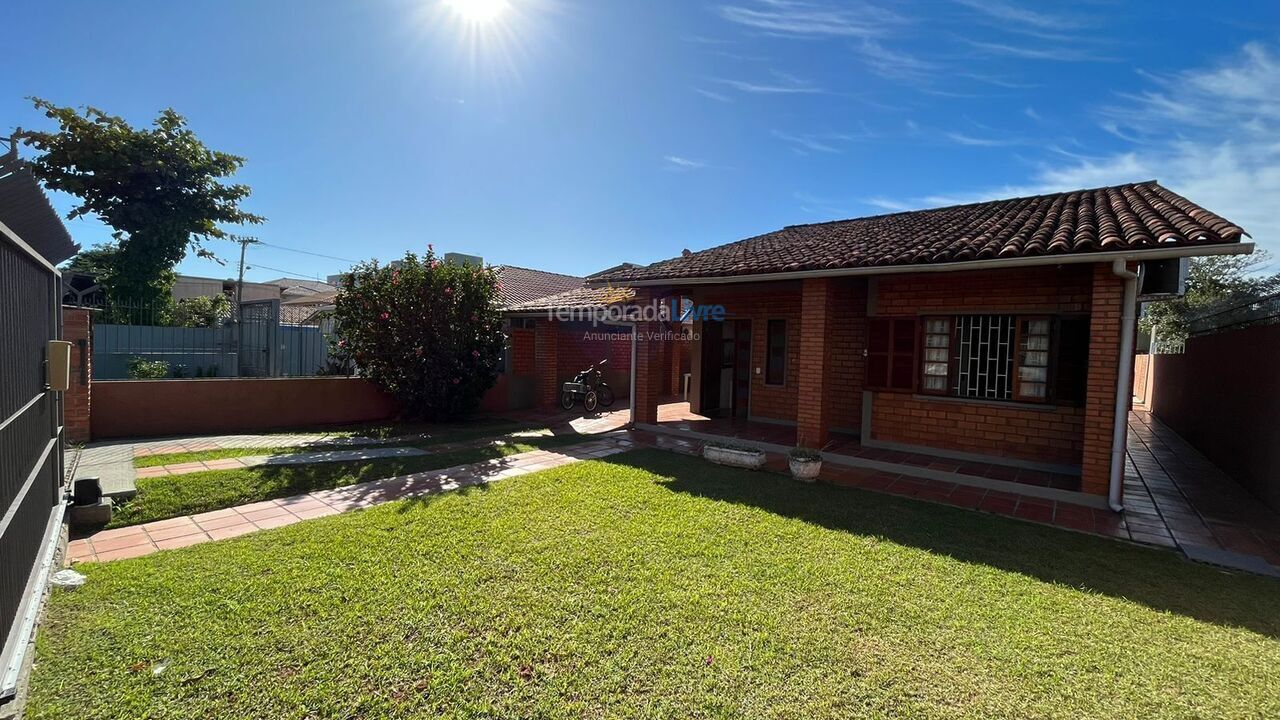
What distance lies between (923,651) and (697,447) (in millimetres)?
6067

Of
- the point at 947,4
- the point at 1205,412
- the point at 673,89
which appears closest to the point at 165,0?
the point at 673,89

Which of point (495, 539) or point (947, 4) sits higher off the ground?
point (947, 4)

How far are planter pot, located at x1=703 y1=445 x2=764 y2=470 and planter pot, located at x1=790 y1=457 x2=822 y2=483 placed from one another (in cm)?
61

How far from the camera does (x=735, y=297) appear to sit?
1123 cm

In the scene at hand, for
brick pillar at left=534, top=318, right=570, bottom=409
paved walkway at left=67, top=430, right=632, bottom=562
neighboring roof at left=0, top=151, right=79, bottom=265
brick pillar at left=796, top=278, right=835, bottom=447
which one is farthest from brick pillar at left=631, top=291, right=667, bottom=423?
neighboring roof at left=0, top=151, right=79, bottom=265

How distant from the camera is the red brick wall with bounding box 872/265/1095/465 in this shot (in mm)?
7285

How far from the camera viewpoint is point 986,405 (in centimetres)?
787

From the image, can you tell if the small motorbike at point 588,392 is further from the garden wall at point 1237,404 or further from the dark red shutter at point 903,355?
the garden wall at point 1237,404

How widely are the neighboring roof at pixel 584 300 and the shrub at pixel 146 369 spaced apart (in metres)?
7.33

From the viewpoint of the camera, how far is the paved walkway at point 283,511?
4391 millimetres

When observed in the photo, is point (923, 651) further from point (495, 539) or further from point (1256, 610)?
point (495, 539)

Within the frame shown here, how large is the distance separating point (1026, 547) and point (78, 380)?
12633mm

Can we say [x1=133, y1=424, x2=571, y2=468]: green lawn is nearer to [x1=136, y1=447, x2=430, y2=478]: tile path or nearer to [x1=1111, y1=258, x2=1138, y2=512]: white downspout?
[x1=136, y1=447, x2=430, y2=478]: tile path

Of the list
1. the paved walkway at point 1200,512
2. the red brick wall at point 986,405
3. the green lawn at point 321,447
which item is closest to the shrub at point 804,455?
the red brick wall at point 986,405
